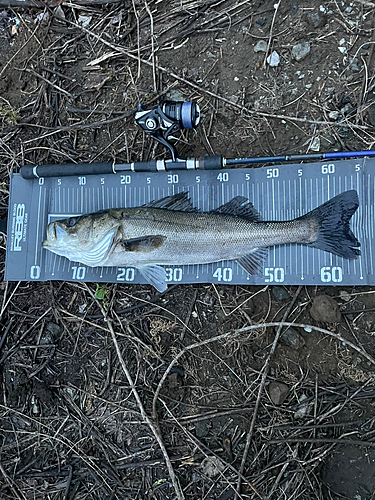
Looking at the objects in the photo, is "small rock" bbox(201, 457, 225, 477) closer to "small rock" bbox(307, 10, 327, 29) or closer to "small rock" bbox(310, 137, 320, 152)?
"small rock" bbox(310, 137, 320, 152)

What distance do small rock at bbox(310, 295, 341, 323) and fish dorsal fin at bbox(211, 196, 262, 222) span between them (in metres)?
1.12

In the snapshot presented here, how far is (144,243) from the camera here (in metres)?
3.69

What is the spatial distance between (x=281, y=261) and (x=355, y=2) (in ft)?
10.1

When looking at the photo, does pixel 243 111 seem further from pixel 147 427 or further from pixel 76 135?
pixel 147 427

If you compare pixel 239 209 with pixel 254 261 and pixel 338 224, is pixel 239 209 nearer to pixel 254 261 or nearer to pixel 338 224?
pixel 254 261

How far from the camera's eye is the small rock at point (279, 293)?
3.86 metres

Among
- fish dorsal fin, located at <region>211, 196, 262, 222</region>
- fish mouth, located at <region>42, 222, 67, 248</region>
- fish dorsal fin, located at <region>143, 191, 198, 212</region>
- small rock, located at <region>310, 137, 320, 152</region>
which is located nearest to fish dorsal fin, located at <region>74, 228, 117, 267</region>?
fish mouth, located at <region>42, 222, 67, 248</region>

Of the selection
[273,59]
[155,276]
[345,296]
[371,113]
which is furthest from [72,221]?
[371,113]

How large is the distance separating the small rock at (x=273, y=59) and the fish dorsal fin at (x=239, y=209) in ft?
5.45

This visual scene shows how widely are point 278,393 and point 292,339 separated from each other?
1.92 ft

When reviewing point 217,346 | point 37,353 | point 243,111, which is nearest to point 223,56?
point 243,111

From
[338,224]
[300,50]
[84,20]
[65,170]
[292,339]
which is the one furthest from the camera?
[84,20]

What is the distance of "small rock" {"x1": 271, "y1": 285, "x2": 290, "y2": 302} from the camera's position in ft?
12.7

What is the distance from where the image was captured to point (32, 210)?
4.35 m
